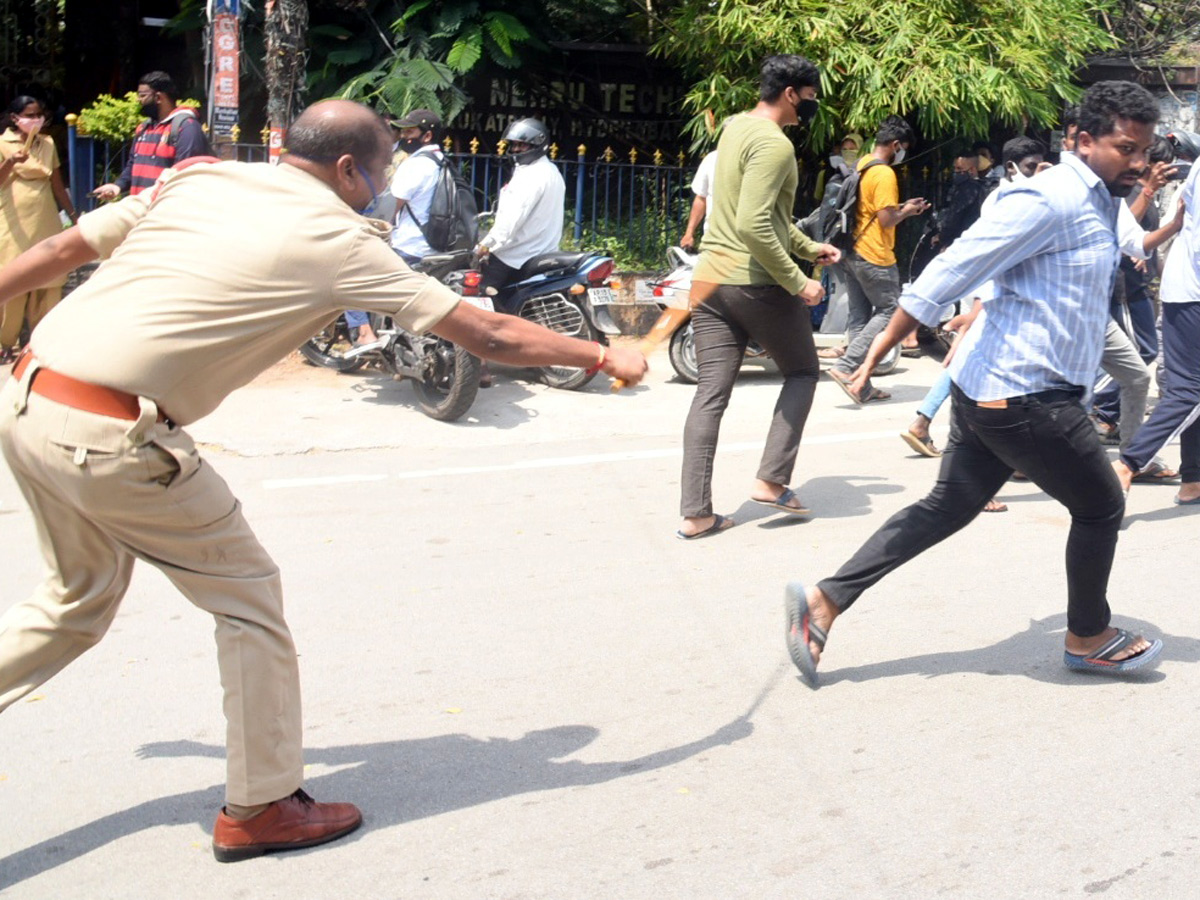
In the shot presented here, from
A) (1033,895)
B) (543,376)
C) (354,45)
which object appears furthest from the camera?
(354,45)

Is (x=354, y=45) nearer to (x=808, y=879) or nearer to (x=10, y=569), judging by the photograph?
(x=10, y=569)

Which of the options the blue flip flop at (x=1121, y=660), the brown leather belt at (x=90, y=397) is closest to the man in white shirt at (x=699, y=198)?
the blue flip flop at (x=1121, y=660)

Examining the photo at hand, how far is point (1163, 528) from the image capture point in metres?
6.31

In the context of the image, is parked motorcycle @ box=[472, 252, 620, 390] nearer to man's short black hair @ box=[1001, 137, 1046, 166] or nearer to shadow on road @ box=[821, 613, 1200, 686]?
man's short black hair @ box=[1001, 137, 1046, 166]

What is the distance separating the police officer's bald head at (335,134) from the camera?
3250 millimetres

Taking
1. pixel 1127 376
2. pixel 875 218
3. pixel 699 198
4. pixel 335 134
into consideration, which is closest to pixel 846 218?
pixel 875 218

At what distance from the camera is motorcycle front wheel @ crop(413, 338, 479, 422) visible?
8281 mm

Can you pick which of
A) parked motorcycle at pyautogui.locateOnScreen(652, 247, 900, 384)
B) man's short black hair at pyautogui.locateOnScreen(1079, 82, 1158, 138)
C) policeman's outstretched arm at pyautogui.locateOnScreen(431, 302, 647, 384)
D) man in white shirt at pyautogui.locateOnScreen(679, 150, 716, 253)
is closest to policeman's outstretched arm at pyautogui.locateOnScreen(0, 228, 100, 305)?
policeman's outstretched arm at pyautogui.locateOnScreen(431, 302, 647, 384)

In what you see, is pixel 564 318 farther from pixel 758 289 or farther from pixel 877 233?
pixel 758 289

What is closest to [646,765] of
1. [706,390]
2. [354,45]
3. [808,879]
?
[808,879]

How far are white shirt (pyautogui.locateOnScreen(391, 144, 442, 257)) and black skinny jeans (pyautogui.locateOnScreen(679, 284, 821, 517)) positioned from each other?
3.22m

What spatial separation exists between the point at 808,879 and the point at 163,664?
2397mm

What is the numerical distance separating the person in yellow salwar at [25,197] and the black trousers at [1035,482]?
23.0 feet

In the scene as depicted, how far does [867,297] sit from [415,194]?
3.26m
